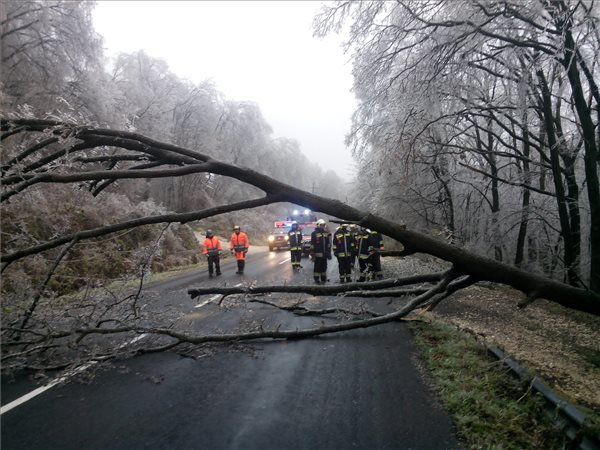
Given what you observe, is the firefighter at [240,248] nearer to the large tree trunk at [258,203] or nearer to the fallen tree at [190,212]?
the fallen tree at [190,212]

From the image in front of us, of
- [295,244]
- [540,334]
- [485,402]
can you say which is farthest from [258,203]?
[295,244]

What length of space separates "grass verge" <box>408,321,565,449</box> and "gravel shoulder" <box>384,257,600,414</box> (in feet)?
1.62

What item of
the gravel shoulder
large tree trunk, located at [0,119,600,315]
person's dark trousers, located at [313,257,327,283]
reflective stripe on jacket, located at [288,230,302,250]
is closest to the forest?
large tree trunk, located at [0,119,600,315]

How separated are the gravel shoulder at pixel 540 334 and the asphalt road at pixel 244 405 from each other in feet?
5.15

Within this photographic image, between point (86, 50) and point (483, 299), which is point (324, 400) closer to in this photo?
point (483, 299)

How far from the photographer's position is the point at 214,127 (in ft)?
123

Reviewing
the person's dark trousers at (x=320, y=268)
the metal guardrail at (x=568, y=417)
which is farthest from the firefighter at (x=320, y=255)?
the metal guardrail at (x=568, y=417)

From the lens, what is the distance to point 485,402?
162 inches

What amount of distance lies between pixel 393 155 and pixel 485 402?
191 inches

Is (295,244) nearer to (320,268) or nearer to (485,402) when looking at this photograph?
(320,268)

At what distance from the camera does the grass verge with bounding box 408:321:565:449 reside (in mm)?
3529

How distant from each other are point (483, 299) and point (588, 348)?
3743mm

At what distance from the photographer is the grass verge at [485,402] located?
3529 millimetres

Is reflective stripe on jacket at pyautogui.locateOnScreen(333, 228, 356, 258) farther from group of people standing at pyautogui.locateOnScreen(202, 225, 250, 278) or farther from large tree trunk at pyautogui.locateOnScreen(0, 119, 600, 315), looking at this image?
large tree trunk at pyautogui.locateOnScreen(0, 119, 600, 315)
